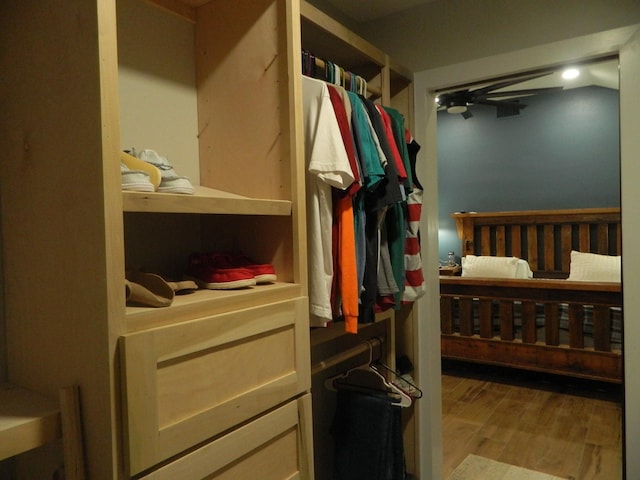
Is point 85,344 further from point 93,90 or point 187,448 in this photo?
point 93,90

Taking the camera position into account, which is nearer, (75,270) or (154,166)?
(75,270)

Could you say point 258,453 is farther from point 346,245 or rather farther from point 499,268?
point 499,268

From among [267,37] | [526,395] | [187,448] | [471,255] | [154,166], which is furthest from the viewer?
[471,255]

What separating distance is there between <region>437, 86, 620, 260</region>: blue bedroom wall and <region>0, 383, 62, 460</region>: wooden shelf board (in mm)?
5305

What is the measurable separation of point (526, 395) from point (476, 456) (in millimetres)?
1159

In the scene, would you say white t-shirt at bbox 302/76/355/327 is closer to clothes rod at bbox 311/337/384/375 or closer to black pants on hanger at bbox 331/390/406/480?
clothes rod at bbox 311/337/384/375

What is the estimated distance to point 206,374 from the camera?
922 mm

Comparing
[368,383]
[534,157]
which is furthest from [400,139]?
[534,157]

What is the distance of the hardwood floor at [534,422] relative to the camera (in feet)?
8.53


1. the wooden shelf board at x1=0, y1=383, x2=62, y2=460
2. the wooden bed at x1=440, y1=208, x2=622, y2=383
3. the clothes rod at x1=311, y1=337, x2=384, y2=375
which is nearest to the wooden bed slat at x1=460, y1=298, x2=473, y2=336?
the wooden bed at x1=440, y1=208, x2=622, y2=383

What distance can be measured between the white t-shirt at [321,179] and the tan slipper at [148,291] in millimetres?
529

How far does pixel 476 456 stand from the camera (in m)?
2.66

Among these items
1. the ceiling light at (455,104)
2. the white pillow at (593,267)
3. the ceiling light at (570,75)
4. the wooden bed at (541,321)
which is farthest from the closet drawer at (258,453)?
the ceiling light at (570,75)

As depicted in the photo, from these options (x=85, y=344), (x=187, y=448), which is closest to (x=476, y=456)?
(x=187, y=448)
